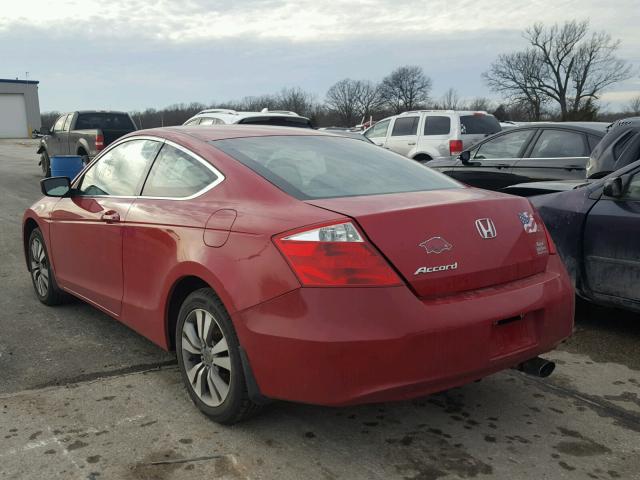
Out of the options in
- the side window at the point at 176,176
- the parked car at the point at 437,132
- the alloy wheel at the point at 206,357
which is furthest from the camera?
the parked car at the point at 437,132

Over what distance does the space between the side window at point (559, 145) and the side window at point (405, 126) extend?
5.32 meters

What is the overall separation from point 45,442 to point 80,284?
5.21ft

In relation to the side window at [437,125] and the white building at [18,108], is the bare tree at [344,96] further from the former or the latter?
the side window at [437,125]

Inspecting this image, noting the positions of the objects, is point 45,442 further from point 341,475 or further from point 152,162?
point 152,162

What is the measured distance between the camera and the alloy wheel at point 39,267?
4.98 metres

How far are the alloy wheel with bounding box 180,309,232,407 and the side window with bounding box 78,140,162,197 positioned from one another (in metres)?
1.07

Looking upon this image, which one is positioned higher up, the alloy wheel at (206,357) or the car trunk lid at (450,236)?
the car trunk lid at (450,236)

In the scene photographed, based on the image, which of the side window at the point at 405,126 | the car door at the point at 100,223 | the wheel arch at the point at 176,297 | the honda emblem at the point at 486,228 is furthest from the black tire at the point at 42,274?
the side window at the point at 405,126

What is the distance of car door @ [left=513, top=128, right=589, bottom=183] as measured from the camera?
7.18 metres

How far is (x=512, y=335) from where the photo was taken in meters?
2.75

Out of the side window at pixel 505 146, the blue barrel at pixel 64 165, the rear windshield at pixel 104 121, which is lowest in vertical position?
the blue barrel at pixel 64 165

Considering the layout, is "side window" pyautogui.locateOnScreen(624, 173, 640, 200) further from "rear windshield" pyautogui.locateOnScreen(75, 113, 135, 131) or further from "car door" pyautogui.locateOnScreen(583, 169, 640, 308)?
"rear windshield" pyautogui.locateOnScreen(75, 113, 135, 131)

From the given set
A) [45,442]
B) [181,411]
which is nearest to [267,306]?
[181,411]

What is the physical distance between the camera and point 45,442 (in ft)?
9.42
